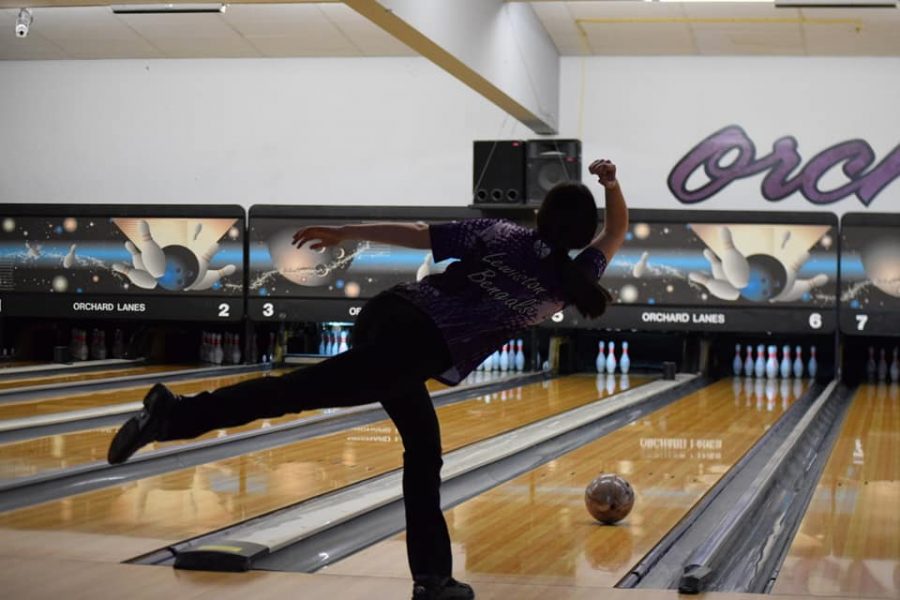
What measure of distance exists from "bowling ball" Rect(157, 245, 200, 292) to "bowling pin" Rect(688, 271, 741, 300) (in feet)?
12.5

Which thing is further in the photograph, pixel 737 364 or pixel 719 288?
pixel 737 364

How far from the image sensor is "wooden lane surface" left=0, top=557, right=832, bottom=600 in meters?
2.85

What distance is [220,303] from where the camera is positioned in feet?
32.7

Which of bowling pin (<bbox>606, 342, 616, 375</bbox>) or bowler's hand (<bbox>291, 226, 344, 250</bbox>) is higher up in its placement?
bowler's hand (<bbox>291, 226, 344, 250</bbox>)

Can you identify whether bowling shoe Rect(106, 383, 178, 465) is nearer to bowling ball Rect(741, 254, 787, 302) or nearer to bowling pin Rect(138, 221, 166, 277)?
bowling ball Rect(741, 254, 787, 302)

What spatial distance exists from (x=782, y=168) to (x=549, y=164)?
70.2 inches

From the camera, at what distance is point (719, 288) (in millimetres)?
9469

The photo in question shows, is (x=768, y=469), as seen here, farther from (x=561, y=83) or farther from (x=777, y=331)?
(x=561, y=83)

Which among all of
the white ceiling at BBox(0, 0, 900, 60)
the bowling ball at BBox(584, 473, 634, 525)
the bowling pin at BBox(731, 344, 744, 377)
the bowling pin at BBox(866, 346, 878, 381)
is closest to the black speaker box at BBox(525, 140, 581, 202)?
the white ceiling at BBox(0, 0, 900, 60)

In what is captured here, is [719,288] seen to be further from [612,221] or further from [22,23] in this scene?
[612,221]

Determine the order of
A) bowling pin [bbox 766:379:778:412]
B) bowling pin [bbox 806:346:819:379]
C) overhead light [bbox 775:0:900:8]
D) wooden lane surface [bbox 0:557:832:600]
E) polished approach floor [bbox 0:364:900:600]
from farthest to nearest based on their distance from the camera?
bowling pin [bbox 806:346:819:379] < bowling pin [bbox 766:379:778:412] < overhead light [bbox 775:0:900:8] < polished approach floor [bbox 0:364:900:600] < wooden lane surface [bbox 0:557:832:600]

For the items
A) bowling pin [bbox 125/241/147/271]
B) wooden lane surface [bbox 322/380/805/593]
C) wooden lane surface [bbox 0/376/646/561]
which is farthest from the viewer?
bowling pin [bbox 125/241/147/271]

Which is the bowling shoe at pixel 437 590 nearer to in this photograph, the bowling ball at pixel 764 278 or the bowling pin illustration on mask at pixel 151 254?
the bowling ball at pixel 764 278

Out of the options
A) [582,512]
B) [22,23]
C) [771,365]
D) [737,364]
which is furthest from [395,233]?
[737,364]
